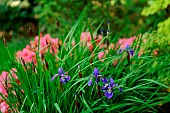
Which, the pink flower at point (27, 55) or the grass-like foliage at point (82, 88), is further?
the pink flower at point (27, 55)

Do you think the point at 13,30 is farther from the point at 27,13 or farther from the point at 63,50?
the point at 63,50

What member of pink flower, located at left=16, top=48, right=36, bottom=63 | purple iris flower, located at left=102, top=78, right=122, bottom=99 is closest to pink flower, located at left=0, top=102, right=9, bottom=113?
pink flower, located at left=16, top=48, right=36, bottom=63

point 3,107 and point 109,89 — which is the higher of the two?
point 109,89

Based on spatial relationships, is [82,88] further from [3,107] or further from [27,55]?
[27,55]

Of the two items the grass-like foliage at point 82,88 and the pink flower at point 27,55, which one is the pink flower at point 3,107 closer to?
the grass-like foliage at point 82,88

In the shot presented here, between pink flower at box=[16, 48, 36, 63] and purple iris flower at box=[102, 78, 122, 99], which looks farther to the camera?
pink flower at box=[16, 48, 36, 63]


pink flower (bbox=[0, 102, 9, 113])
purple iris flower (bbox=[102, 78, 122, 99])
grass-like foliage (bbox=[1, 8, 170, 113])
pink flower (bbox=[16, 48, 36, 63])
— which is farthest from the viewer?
pink flower (bbox=[16, 48, 36, 63])

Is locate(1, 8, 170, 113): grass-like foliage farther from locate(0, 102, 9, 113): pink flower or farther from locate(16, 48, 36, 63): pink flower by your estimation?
locate(16, 48, 36, 63): pink flower

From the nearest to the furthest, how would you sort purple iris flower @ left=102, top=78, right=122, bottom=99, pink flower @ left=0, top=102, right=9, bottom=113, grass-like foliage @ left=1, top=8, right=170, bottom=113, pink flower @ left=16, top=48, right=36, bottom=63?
purple iris flower @ left=102, top=78, right=122, bottom=99
grass-like foliage @ left=1, top=8, right=170, bottom=113
pink flower @ left=0, top=102, right=9, bottom=113
pink flower @ left=16, top=48, right=36, bottom=63

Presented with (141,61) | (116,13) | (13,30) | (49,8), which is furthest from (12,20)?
(141,61)

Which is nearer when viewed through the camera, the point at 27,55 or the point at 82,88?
the point at 82,88

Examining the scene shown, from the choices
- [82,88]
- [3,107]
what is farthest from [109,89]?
[3,107]

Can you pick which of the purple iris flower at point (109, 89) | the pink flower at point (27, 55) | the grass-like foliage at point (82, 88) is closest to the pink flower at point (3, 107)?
the grass-like foliage at point (82, 88)
